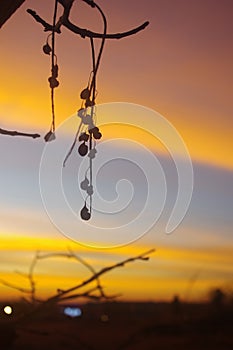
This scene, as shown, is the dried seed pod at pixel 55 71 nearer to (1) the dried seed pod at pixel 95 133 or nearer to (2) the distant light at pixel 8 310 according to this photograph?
(1) the dried seed pod at pixel 95 133

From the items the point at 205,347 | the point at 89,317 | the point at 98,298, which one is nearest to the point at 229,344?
the point at 205,347

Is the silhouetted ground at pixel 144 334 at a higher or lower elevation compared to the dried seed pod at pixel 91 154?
lower

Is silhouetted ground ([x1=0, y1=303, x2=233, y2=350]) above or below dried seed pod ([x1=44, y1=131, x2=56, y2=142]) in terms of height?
below

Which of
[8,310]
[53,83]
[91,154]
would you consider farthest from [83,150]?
[8,310]

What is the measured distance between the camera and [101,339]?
1.31 m

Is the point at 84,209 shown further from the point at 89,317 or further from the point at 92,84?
the point at 89,317

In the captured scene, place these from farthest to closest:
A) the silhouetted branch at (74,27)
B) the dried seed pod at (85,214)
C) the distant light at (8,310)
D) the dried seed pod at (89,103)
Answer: the distant light at (8,310) → the dried seed pod at (85,214) → the dried seed pod at (89,103) → the silhouetted branch at (74,27)

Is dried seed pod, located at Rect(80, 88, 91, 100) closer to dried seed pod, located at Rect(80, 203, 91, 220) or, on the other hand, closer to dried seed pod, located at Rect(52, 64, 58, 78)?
dried seed pod, located at Rect(52, 64, 58, 78)

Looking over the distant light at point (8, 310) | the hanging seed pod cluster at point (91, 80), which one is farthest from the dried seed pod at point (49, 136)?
the distant light at point (8, 310)

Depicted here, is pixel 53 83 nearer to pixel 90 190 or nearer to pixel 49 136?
pixel 49 136

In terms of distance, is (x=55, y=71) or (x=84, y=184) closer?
(x=55, y=71)

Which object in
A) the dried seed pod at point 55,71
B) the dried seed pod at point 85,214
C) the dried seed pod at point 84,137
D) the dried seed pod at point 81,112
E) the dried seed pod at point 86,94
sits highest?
the dried seed pod at point 55,71

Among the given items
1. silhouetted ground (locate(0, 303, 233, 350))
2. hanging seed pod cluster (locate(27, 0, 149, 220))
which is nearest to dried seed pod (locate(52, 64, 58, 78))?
hanging seed pod cluster (locate(27, 0, 149, 220))

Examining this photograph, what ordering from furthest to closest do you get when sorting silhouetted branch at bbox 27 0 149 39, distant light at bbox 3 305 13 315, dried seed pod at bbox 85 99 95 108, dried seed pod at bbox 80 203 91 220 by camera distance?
distant light at bbox 3 305 13 315 < dried seed pod at bbox 80 203 91 220 < dried seed pod at bbox 85 99 95 108 < silhouetted branch at bbox 27 0 149 39
